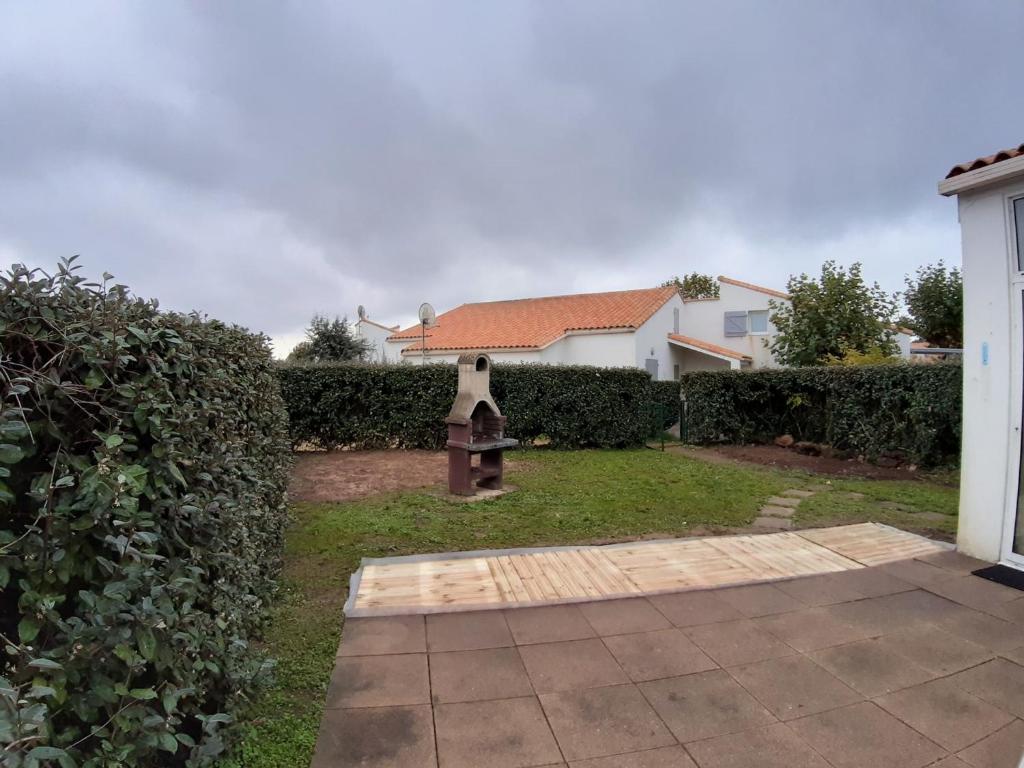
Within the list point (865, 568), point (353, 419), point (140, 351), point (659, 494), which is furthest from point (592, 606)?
point (353, 419)

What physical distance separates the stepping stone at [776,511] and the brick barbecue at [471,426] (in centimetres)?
350

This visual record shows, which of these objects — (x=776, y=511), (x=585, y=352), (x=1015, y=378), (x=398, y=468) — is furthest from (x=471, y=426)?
(x=585, y=352)

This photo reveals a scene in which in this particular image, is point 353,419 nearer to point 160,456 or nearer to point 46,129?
point 46,129

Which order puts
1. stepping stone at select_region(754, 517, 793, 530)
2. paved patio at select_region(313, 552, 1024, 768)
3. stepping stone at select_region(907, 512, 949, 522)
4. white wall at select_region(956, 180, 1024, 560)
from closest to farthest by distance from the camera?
1. paved patio at select_region(313, 552, 1024, 768)
2. white wall at select_region(956, 180, 1024, 560)
3. stepping stone at select_region(754, 517, 793, 530)
4. stepping stone at select_region(907, 512, 949, 522)

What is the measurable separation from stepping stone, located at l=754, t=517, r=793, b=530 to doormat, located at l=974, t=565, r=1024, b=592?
175cm

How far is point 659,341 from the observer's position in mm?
22219

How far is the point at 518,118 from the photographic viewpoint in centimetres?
960

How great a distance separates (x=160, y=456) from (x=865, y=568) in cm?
550

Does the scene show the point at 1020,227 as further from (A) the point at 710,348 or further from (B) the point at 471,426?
(A) the point at 710,348

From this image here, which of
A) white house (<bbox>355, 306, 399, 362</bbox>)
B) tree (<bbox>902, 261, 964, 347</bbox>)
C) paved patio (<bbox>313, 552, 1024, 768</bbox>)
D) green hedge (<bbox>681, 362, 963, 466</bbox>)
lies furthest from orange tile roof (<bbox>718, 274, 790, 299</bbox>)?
paved patio (<bbox>313, 552, 1024, 768</bbox>)

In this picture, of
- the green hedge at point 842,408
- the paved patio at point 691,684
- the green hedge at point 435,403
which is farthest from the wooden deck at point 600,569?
the green hedge at point 435,403

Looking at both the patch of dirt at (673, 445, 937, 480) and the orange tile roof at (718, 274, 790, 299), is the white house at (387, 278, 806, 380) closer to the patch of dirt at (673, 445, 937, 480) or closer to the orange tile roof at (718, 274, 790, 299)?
the orange tile roof at (718, 274, 790, 299)

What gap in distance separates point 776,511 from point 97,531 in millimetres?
7247

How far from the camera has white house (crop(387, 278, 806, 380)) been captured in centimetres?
2055
